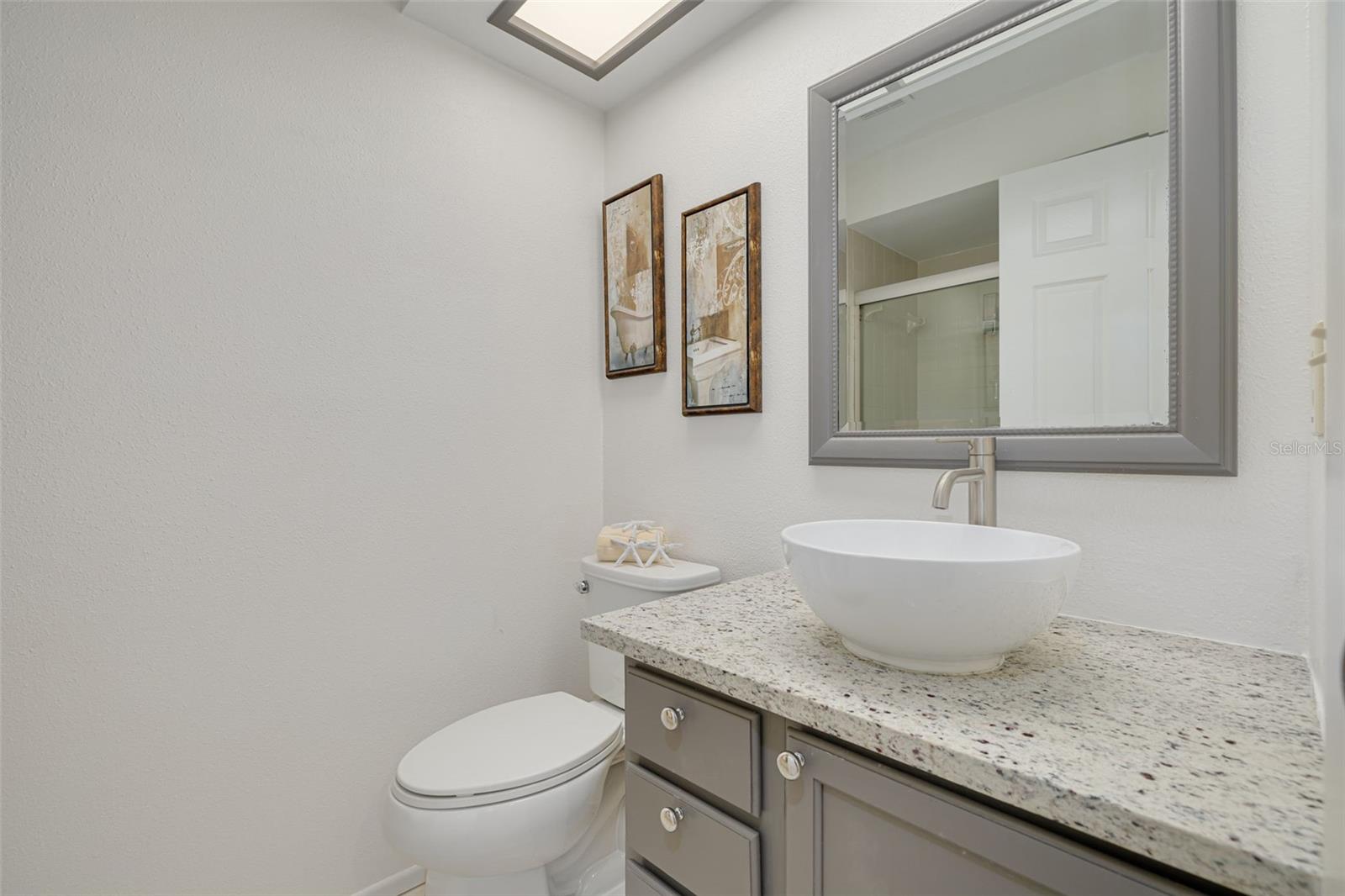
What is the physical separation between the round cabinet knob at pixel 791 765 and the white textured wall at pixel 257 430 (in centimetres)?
117

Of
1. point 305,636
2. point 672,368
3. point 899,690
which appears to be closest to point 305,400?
point 305,636

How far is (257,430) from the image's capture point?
130 cm

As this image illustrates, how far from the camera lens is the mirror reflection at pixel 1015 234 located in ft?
3.06

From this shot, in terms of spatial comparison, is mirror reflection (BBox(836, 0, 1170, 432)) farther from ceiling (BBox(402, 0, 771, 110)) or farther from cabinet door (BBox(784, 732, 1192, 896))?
cabinet door (BBox(784, 732, 1192, 896))

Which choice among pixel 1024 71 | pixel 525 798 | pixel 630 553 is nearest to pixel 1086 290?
pixel 1024 71

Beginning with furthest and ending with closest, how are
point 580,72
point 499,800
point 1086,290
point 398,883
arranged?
point 580,72
point 398,883
point 499,800
point 1086,290

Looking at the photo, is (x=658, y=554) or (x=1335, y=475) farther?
(x=658, y=554)

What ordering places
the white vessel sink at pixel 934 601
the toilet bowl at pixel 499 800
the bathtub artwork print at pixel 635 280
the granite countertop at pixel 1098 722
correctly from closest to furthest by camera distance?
1. the granite countertop at pixel 1098 722
2. the white vessel sink at pixel 934 601
3. the toilet bowl at pixel 499 800
4. the bathtub artwork print at pixel 635 280

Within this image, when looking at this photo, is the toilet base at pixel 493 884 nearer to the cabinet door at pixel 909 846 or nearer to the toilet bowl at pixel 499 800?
the toilet bowl at pixel 499 800

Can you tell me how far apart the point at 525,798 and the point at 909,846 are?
0.81 metres

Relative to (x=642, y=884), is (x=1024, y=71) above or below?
above

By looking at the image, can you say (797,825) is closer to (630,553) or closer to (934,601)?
(934,601)

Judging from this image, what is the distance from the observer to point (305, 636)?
1.36 meters

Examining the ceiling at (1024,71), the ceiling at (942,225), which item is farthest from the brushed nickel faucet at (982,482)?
the ceiling at (1024,71)
